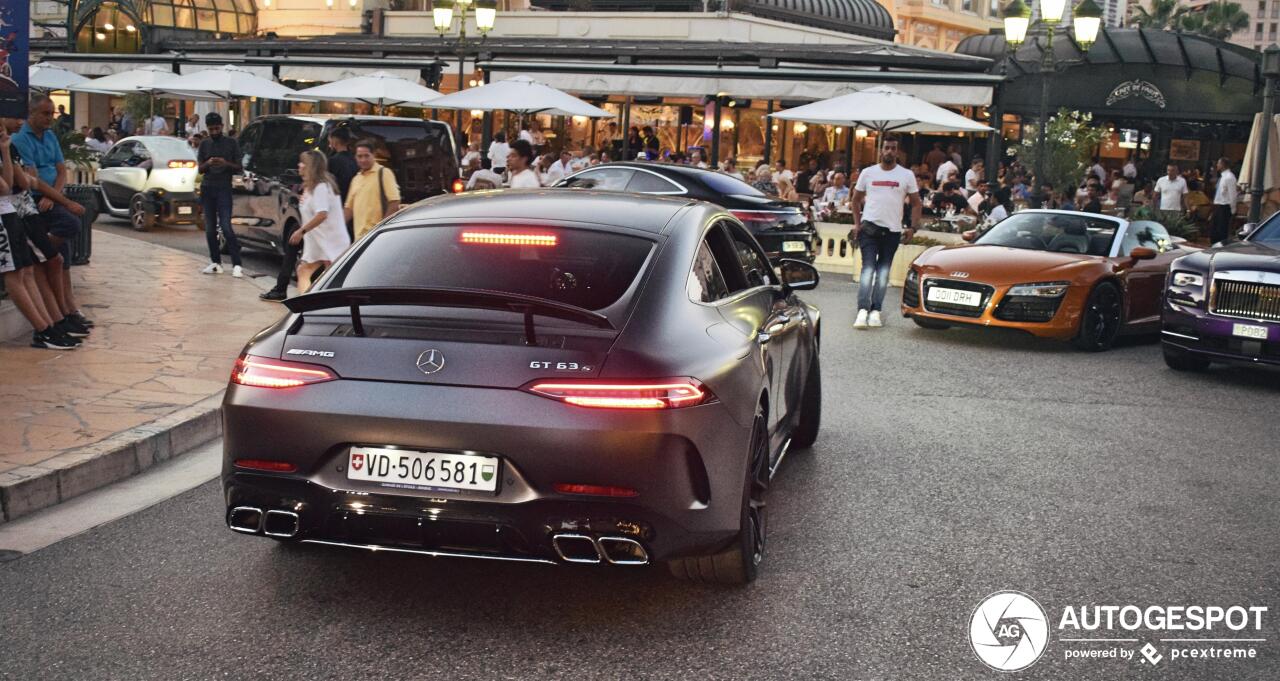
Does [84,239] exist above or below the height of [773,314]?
below

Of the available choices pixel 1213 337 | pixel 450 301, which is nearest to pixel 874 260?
pixel 1213 337

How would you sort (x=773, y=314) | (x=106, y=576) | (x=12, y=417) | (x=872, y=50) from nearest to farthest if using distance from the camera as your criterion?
(x=106, y=576)
(x=773, y=314)
(x=12, y=417)
(x=872, y=50)

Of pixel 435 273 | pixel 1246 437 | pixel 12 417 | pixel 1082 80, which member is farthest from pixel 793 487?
pixel 1082 80

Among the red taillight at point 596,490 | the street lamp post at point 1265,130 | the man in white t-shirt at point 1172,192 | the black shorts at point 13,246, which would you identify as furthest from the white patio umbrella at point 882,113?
the red taillight at point 596,490

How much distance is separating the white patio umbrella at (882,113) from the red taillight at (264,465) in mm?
18671

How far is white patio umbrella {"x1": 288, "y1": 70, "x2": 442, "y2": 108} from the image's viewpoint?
26.4 meters

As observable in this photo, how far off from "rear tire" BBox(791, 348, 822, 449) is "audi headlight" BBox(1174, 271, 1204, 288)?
204 inches

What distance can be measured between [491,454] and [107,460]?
3.12 metres

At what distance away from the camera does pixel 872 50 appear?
36.2m

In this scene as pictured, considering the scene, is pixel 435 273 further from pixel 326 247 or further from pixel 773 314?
pixel 326 247

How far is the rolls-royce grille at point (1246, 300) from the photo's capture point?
10.8 metres

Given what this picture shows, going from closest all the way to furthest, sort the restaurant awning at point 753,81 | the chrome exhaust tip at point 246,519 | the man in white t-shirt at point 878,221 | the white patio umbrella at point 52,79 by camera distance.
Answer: the chrome exhaust tip at point 246,519, the man in white t-shirt at point 878,221, the restaurant awning at point 753,81, the white patio umbrella at point 52,79

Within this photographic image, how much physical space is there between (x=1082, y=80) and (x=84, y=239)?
30.2 metres

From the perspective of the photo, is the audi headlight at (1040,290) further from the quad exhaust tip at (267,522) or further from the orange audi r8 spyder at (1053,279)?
the quad exhaust tip at (267,522)
